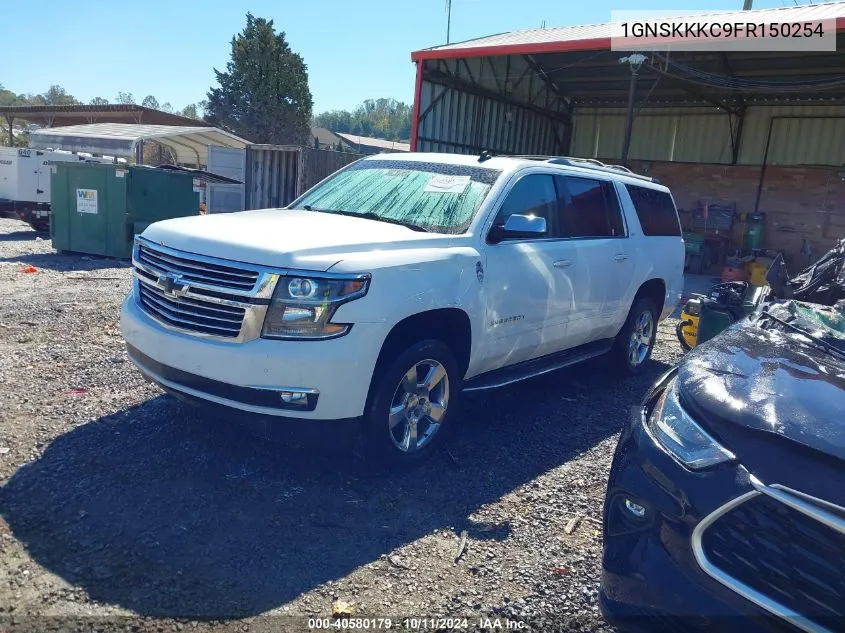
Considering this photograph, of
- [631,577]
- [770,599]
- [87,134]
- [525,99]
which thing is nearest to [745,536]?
[770,599]

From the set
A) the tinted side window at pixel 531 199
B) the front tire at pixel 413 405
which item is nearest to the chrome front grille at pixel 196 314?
the front tire at pixel 413 405

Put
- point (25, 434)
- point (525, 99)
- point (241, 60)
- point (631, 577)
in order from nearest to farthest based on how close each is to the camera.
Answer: point (631, 577) → point (25, 434) → point (525, 99) → point (241, 60)

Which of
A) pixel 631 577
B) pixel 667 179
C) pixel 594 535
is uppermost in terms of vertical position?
pixel 667 179

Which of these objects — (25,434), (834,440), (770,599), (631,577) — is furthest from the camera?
(25,434)

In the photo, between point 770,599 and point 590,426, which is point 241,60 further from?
point 770,599

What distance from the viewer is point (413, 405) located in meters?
4.13

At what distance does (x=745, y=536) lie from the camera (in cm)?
223

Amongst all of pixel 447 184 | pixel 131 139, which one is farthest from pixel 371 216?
pixel 131 139

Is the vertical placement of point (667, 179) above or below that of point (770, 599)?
above

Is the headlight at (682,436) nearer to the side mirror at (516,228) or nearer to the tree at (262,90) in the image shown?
the side mirror at (516,228)

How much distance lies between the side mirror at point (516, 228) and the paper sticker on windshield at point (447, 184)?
45cm

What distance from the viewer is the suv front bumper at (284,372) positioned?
350 centimetres

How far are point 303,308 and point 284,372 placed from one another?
1.13ft

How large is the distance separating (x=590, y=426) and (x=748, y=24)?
1007cm
